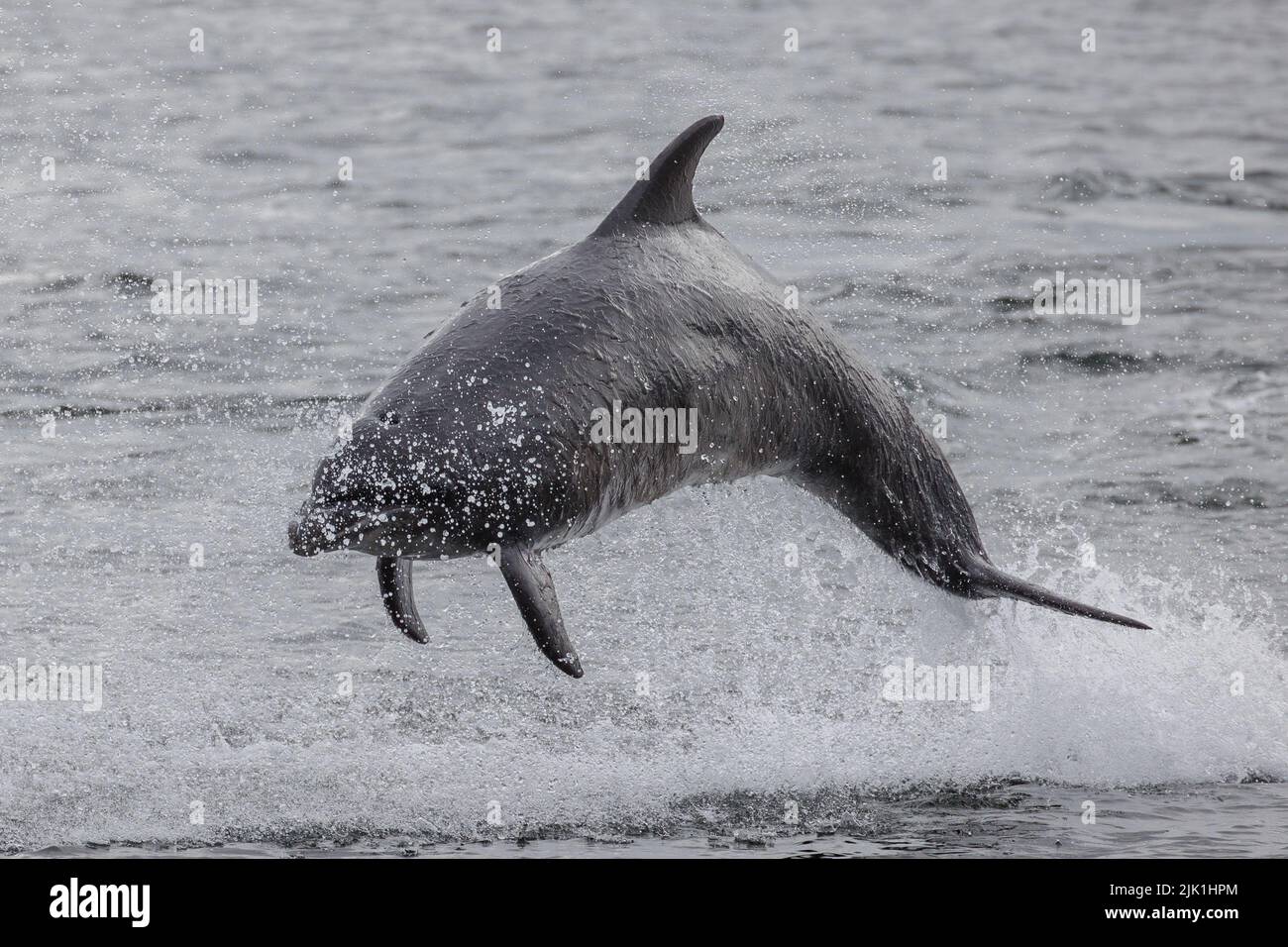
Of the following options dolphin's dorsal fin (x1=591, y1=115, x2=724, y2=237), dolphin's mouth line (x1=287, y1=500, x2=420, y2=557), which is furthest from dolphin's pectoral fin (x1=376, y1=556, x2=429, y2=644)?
dolphin's dorsal fin (x1=591, y1=115, x2=724, y2=237)

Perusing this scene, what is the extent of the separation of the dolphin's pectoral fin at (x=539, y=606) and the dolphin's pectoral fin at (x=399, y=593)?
1.76 feet

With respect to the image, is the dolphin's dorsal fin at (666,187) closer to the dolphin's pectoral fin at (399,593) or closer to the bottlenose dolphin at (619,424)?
the bottlenose dolphin at (619,424)

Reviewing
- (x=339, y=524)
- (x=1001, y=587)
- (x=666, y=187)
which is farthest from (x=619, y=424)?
(x=1001, y=587)

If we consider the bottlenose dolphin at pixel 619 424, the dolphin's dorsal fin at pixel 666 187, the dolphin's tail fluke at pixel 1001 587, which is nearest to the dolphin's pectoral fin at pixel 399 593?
the bottlenose dolphin at pixel 619 424

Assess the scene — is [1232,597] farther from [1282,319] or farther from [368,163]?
[368,163]

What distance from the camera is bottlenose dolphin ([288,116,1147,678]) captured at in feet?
24.3

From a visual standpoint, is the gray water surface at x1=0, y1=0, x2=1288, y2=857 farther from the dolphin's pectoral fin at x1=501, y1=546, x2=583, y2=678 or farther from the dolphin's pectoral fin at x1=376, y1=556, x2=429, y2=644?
the dolphin's pectoral fin at x1=501, y1=546, x2=583, y2=678

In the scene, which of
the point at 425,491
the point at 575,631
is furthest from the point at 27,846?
the point at 575,631

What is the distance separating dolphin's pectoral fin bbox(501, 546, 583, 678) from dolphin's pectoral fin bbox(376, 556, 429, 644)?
0.53m

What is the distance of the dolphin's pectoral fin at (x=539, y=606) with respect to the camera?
7320 mm

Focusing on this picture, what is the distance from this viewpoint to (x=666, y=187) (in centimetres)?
871

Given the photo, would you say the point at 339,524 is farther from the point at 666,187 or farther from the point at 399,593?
the point at 666,187

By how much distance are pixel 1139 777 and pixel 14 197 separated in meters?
14.6

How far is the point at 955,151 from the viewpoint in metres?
24.2
